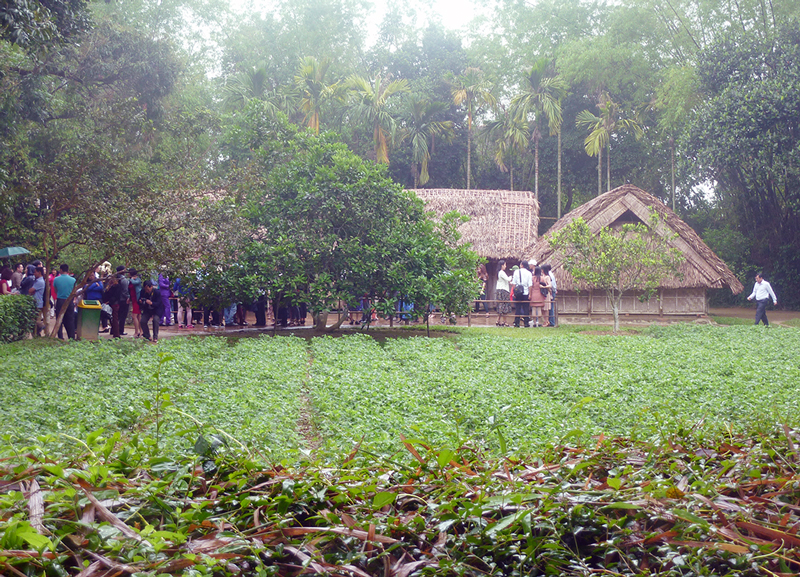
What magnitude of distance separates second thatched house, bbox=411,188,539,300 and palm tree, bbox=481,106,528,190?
5.41 meters

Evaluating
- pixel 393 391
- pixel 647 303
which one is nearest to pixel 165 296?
pixel 393 391

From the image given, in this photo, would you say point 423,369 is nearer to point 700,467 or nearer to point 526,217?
point 700,467

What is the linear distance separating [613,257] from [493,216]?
9.25 metres

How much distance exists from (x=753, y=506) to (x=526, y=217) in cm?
2597

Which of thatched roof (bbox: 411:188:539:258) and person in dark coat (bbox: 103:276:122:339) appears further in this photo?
thatched roof (bbox: 411:188:539:258)

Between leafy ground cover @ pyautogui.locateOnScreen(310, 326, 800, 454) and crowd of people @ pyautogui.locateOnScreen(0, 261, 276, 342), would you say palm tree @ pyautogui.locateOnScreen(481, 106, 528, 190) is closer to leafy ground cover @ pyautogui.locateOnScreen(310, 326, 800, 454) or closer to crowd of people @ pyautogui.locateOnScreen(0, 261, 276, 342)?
crowd of people @ pyautogui.locateOnScreen(0, 261, 276, 342)

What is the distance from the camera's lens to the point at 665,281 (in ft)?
75.1

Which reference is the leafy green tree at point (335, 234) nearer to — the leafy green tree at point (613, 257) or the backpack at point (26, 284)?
the leafy green tree at point (613, 257)

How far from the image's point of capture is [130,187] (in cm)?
1628

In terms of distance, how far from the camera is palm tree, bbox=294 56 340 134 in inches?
1187

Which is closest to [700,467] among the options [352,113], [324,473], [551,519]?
[551,519]

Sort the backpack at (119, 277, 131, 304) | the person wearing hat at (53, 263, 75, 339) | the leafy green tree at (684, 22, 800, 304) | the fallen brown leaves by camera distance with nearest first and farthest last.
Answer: the fallen brown leaves
the person wearing hat at (53, 263, 75, 339)
the backpack at (119, 277, 131, 304)
the leafy green tree at (684, 22, 800, 304)

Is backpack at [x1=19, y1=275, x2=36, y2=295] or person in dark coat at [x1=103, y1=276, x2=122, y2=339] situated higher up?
backpack at [x1=19, y1=275, x2=36, y2=295]

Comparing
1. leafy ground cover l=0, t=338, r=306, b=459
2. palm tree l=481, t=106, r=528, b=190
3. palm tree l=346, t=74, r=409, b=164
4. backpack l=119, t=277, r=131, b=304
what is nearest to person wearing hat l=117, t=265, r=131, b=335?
backpack l=119, t=277, r=131, b=304
